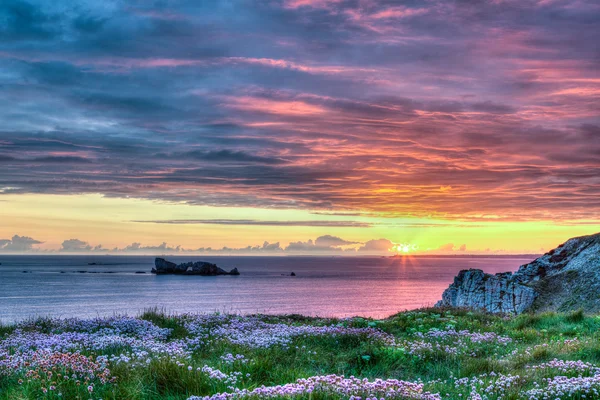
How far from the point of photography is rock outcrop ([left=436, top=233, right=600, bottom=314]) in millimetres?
28719

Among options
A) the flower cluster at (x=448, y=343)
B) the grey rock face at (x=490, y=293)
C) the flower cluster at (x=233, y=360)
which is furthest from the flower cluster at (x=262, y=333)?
the grey rock face at (x=490, y=293)

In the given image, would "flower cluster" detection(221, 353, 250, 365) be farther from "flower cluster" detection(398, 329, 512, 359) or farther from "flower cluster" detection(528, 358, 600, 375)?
"flower cluster" detection(528, 358, 600, 375)

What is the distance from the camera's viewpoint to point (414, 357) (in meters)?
13.1

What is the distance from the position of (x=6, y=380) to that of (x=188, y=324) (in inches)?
360

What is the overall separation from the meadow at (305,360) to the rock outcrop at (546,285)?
8.44 meters

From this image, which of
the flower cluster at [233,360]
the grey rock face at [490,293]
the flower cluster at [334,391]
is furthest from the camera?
the grey rock face at [490,293]

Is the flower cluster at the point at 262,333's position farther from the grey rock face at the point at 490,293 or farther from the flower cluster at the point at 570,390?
the grey rock face at the point at 490,293

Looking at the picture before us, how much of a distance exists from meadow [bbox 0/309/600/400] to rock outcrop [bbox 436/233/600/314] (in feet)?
27.7

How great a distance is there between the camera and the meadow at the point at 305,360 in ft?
27.3

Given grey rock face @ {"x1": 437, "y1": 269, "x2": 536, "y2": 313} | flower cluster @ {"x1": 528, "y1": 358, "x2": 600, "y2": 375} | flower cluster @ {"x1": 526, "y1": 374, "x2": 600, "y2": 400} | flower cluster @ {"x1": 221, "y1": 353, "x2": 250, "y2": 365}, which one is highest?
flower cluster @ {"x1": 526, "y1": 374, "x2": 600, "y2": 400}

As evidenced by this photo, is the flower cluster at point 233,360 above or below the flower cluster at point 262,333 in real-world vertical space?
above

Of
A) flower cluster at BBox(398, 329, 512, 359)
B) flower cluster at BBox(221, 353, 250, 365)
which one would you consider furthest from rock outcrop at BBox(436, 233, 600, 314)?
flower cluster at BBox(221, 353, 250, 365)

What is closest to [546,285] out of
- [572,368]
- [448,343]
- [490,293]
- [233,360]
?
[490,293]

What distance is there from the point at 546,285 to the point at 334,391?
2859 cm
